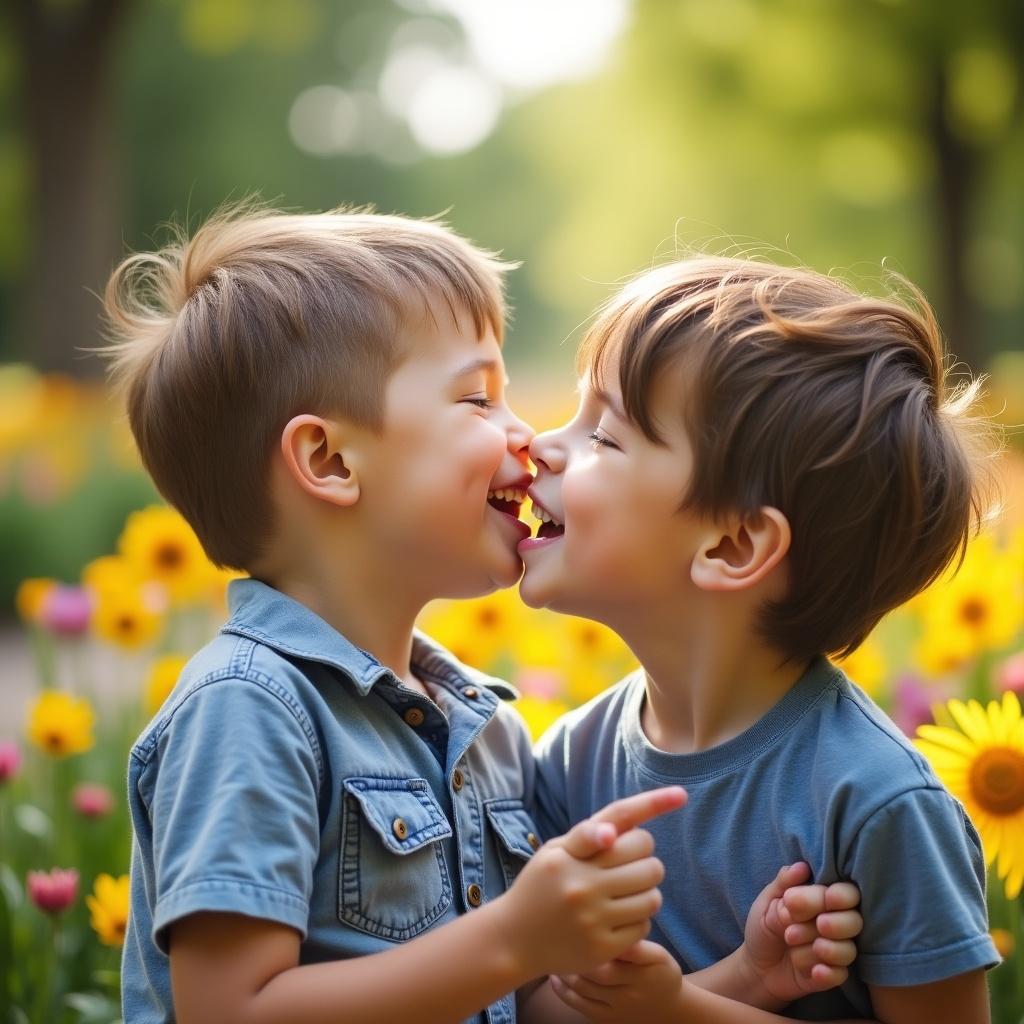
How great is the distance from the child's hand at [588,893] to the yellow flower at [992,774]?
67cm

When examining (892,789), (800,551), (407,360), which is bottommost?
(892,789)

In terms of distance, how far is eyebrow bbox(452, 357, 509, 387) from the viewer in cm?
188

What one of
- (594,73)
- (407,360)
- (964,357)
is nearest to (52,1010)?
(407,360)

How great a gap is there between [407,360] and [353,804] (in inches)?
24.4

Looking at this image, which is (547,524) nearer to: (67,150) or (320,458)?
(320,458)

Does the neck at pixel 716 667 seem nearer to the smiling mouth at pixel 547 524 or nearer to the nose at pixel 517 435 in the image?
the smiling mouth at pixel 547 524

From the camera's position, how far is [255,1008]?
1452mm

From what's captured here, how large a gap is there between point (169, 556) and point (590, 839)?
6.22 ft

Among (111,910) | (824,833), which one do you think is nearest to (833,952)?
(824,833)

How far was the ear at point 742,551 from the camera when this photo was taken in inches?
66.2

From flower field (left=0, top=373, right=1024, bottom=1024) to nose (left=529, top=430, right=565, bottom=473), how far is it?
573 mm

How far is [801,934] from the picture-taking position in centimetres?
158

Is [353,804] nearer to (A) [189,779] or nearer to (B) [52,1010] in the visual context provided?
(A) [189,779]

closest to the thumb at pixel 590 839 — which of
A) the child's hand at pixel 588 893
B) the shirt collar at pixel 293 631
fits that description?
the child's hand at pixel 588 893
